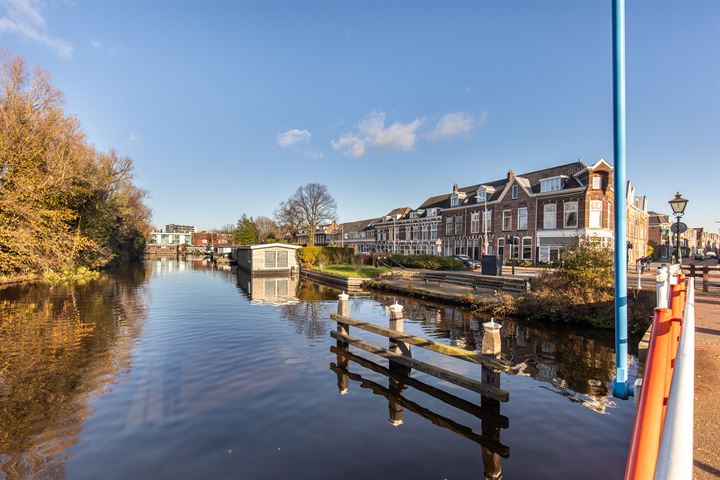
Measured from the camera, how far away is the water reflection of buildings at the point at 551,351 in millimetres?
8914

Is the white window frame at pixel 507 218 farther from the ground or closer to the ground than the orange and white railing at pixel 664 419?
farther from the ground

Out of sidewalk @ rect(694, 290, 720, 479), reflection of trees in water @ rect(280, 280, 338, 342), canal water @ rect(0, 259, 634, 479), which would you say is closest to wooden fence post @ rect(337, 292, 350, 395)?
canal water @ rect(0, 259, 634, 479)

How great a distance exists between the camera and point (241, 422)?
716 cm

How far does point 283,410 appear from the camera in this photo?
7.72m

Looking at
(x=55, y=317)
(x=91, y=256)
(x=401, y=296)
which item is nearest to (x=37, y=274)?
(x=91, y=256)

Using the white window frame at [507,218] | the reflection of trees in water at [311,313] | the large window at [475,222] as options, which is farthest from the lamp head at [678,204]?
the large window at [475,222]

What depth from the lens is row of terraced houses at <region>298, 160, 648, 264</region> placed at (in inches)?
1447

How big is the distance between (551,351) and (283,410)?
27.9 feet

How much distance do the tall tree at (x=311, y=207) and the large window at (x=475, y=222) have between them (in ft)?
110

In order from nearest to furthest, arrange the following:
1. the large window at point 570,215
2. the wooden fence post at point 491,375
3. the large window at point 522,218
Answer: the wooden fence post at point 491,375 → the large window at point 570,215 → the large window at point 522,218

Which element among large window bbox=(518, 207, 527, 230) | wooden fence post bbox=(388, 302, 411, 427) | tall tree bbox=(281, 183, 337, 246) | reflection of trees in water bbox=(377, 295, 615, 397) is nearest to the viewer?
wooden fence post bbox=(388, 302, 411, 427)

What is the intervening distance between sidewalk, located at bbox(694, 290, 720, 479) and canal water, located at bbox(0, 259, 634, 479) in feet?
4.81

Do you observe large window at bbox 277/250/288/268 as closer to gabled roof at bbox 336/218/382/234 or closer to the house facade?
the house facade

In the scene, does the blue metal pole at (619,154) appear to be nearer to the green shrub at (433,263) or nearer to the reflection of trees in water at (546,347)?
the reflection of trees in water at (546,347)
